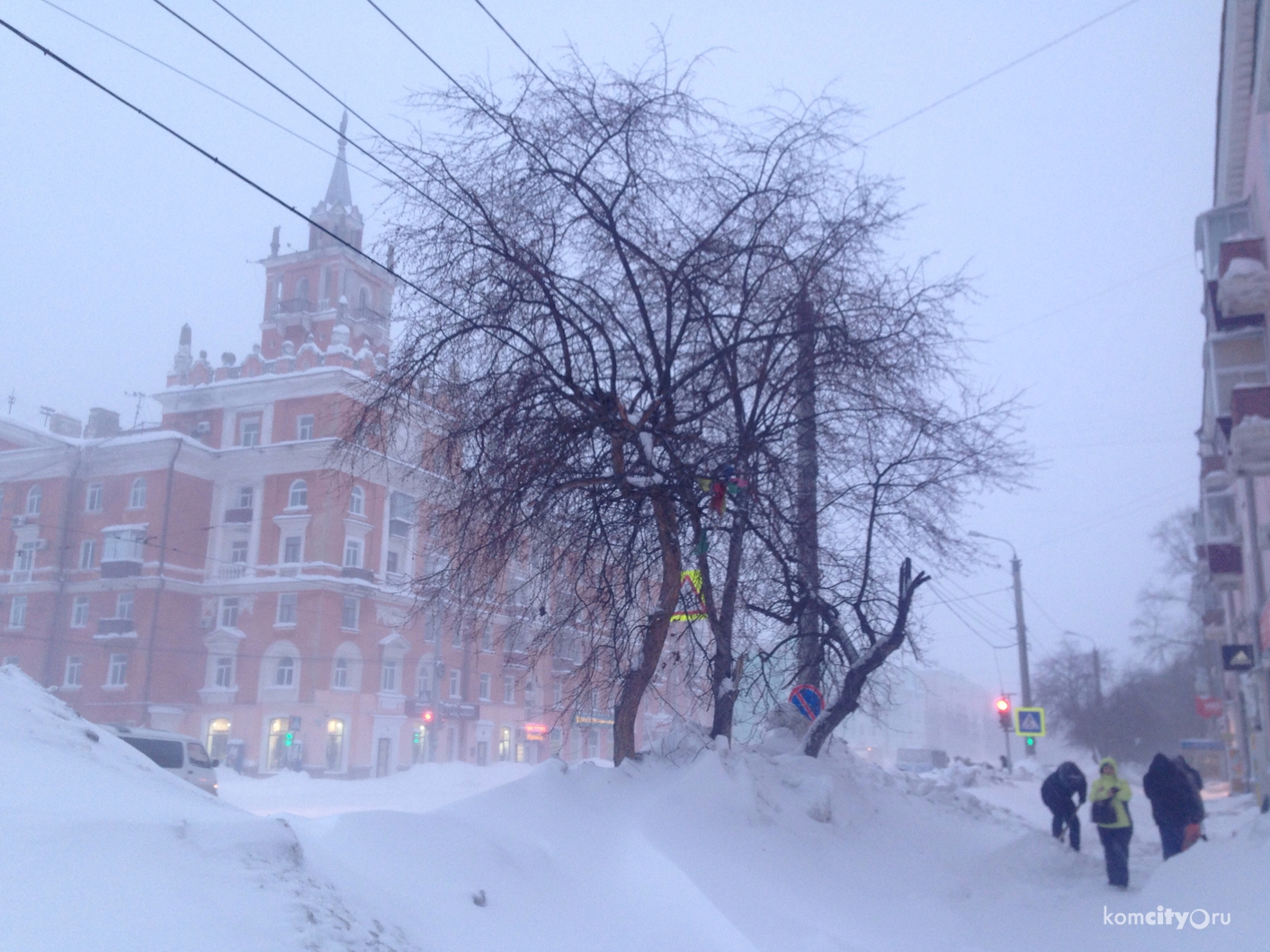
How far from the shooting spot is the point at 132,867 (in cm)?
439

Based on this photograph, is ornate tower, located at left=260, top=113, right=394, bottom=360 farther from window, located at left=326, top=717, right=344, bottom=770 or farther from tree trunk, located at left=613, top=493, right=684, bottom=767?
tree trunk, located at left=613, top=493, right=684, bottom=767

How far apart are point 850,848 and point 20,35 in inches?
398

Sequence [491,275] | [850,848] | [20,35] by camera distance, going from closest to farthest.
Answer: [20,35] → [491,275] → [850,848]

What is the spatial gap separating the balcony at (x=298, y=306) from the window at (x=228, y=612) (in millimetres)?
15812

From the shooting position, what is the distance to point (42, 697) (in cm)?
630

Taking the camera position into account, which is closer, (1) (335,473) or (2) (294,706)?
(1) (335,473)

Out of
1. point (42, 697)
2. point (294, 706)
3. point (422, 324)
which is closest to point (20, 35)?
point (42, 697)

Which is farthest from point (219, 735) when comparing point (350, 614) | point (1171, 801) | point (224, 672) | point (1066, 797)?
point (1171, 801)

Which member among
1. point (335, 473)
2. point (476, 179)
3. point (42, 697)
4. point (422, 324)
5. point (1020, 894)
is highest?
point (476, 179)

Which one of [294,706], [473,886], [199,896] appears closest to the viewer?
[199,896]

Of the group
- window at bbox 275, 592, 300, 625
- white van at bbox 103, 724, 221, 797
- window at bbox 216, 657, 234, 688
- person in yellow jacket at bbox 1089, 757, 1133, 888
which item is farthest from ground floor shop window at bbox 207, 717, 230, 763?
person in yellow jacket at bbox 1089, 757, 1133, 888

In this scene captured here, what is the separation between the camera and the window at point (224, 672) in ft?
144

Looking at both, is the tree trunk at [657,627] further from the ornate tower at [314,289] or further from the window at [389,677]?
the ornate tower at [314,289]

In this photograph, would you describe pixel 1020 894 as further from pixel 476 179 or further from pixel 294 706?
pixel 294 706
